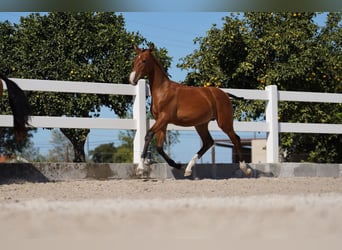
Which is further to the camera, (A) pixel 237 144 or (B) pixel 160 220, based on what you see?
(A) pixel 237 144

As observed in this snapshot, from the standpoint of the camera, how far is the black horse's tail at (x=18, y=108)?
24.4ft

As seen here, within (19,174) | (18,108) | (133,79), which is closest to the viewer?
(18,108)

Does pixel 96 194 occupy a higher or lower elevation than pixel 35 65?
lower

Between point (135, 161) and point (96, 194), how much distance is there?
2.53 metres

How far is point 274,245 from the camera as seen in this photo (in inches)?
117

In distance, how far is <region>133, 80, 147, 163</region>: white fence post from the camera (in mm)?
8883

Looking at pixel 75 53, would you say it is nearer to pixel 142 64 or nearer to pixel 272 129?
pixel 272 129

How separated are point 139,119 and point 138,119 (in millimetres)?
18

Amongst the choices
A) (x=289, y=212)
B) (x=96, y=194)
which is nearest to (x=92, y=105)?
(x=96, y=194)

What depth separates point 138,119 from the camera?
8930 mm

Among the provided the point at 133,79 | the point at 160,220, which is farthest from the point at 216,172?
the point at 160,220

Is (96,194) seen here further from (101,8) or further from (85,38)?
(85,38)

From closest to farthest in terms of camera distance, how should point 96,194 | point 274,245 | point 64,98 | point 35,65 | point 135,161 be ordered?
point 274,245 < point 96,194 < point 135,161 < point 64,98 < point 35,65

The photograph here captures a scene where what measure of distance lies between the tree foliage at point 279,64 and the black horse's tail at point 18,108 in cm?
805
